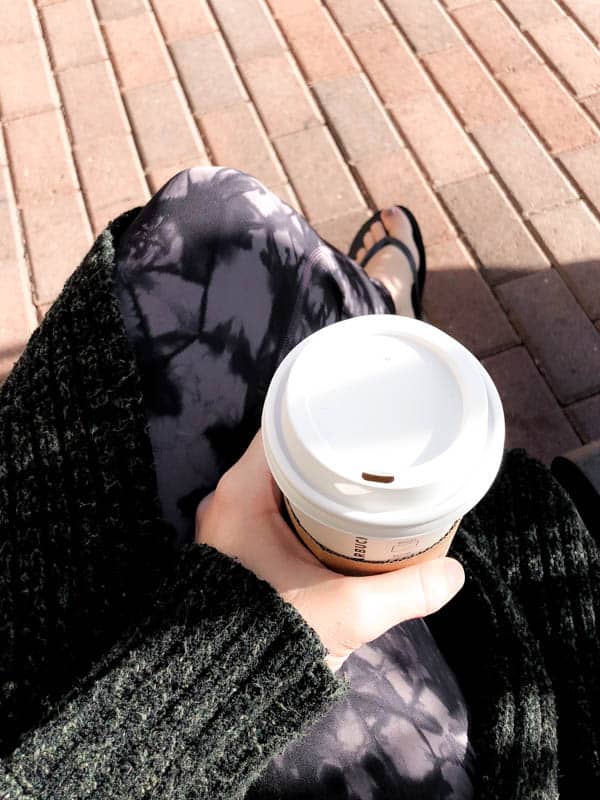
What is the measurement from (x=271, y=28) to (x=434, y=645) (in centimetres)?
256

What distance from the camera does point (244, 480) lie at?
46.6 inches

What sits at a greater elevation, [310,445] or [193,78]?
[310,445]

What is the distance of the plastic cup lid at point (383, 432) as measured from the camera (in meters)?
0.86

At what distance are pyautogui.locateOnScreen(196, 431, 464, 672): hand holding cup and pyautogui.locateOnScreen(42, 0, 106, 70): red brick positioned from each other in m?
2.46

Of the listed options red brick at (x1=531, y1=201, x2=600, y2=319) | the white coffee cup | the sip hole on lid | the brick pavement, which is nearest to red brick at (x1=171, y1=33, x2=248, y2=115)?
the brick pavement

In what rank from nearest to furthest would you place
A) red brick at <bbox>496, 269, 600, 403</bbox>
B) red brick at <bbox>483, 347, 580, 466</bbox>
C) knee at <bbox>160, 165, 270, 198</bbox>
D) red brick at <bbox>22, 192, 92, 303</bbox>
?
knee at <bbox>160, 165, 270, 198</bbox>
red brick at <bbox>483, 347, 580, 466</bbox>
red brick at <bbox>496, 269, 600, 403</bbox>
red brick at <bbox>22, 192, 92, 303</bbox>

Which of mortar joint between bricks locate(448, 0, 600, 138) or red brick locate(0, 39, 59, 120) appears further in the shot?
red brick locate(0, 39, 59, 120)

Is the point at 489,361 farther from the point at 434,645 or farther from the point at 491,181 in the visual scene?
the point at 434,645

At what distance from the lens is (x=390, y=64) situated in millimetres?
2893

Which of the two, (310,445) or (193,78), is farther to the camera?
(193,78)

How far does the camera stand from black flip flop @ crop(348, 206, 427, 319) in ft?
7.68

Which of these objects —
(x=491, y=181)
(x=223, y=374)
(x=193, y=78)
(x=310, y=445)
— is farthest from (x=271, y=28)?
(x=310, y=445)

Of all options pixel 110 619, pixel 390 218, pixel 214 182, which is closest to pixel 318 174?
pixel 390 218

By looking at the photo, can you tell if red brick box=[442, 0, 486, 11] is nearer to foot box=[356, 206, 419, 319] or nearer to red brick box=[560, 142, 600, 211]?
red brick box=[560, 142, 600, 211]
